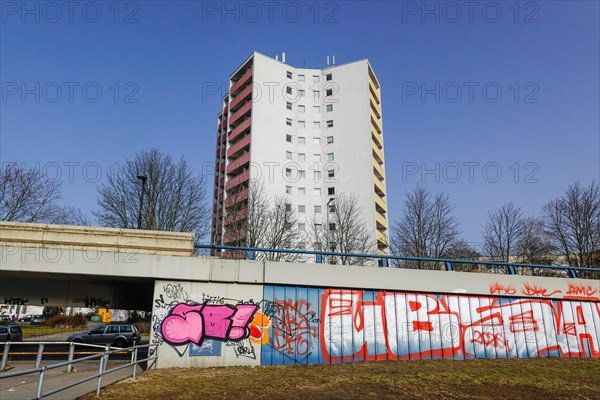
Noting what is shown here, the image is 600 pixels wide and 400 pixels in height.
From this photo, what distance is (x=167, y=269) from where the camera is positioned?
13.6m

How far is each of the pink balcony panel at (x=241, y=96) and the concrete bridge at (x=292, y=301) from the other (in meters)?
52.2

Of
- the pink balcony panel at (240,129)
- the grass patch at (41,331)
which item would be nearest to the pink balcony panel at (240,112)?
the pink balcony panel at (240,129)

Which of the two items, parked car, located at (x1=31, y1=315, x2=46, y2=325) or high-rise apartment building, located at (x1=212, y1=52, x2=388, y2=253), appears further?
high-rise apartment building, located at (x1=212, y1=52, x2=388, y2=253)

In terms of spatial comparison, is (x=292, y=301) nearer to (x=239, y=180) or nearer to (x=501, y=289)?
(x=501, y=289)

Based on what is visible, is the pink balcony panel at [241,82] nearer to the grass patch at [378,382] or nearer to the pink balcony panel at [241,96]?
the pink balcony panel at [241,96]

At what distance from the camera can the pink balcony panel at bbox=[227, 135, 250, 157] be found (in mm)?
61219

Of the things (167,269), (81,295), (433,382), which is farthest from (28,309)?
(433,382)

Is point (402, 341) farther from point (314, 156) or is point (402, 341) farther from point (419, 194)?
point (314, 156)

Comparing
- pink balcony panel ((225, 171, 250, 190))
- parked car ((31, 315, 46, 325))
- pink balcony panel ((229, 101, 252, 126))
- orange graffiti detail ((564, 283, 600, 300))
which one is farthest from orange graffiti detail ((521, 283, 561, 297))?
parked car ((31, 315, 46, 325))

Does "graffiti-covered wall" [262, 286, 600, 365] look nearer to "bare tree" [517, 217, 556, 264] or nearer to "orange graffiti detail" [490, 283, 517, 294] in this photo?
"orange graffiti detail" [490, 283, 517, 294]

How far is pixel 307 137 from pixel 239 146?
11311 mm

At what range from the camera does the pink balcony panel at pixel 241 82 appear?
65.4 m

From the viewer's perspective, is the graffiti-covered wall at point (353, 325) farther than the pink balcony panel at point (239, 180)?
No

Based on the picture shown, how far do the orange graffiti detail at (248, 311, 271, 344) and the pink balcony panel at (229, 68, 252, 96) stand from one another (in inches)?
2238
